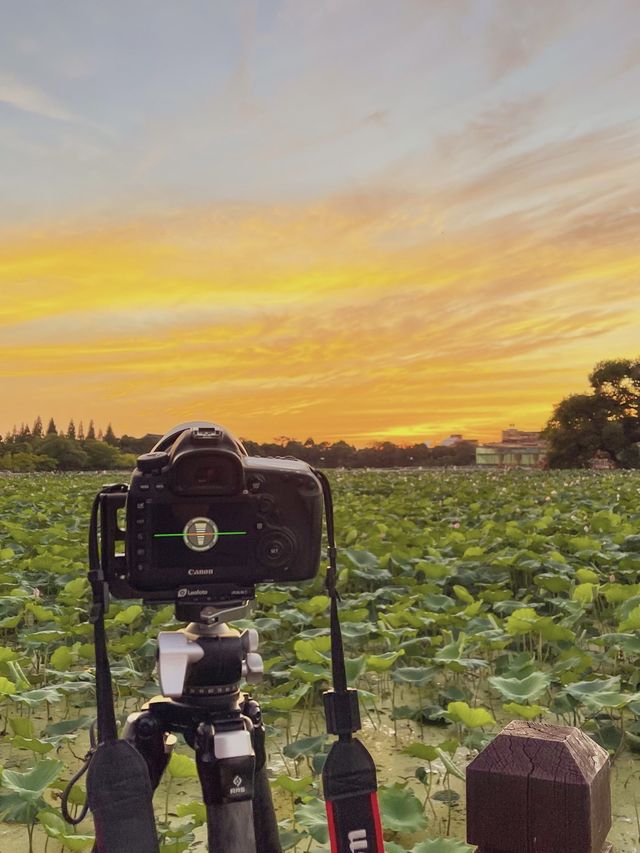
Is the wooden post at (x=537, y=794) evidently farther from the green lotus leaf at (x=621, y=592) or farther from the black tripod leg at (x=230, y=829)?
the green lotus leaf at (x=621, y=592)

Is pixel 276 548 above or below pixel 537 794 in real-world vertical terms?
above

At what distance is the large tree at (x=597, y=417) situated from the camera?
3750cm

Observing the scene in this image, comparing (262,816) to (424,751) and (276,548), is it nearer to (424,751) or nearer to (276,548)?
(276,548)

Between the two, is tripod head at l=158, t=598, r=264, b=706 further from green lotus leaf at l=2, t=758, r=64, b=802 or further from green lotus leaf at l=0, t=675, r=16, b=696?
green lotus leaf at l=0, t=675, r=16, b=696

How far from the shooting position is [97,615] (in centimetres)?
157

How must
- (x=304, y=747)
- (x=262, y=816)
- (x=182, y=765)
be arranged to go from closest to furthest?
(x=262, y=816) → (x=182, y=765) → (x=304, y=747)

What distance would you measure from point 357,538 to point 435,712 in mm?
4687

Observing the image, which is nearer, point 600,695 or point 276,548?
point 276,548

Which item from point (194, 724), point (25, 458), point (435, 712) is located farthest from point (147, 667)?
point (25, 458)

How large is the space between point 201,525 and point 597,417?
3836 centimetres

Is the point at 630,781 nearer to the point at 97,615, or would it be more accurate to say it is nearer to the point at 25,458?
the point at 97,615

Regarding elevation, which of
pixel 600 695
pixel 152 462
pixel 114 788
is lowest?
pixel 600 695

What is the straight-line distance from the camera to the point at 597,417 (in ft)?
125

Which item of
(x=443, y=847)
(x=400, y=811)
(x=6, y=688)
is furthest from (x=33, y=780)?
(x=443, y=847)
